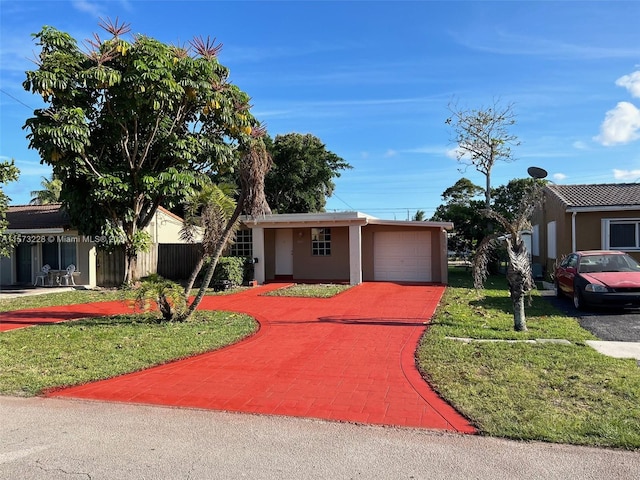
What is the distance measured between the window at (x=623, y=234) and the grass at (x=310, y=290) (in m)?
9.51

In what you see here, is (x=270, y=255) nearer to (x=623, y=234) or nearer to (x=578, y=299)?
(x=578, y=299)

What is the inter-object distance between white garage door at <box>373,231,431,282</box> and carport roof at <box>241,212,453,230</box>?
29.4 inches

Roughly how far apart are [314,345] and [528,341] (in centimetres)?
357

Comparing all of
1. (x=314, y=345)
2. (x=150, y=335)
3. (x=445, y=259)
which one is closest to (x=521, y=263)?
(x=314, y=345)

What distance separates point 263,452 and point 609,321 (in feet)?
28.5

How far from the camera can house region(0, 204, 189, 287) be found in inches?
752

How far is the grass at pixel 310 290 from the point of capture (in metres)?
14.9

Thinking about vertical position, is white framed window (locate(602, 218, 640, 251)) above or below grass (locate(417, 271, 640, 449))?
above

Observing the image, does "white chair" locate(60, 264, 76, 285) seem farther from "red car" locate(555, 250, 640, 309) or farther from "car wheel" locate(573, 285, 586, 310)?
"car wheel" locate(573, 285, 586, 310)

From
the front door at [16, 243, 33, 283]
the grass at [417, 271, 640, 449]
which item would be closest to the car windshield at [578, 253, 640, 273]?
the grass at [417, 271, 640, 449]

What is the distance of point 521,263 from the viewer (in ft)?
27.5

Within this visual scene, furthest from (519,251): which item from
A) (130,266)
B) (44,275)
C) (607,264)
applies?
(44,275)

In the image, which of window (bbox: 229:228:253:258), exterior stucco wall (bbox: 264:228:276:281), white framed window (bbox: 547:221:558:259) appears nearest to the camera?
white framed window (bbox: 547:221:558:259)

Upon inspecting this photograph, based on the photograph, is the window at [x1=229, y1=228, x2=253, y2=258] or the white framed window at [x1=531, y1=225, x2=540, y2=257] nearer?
the window at [x1=229, y1=228, x2=253, y2=258]
